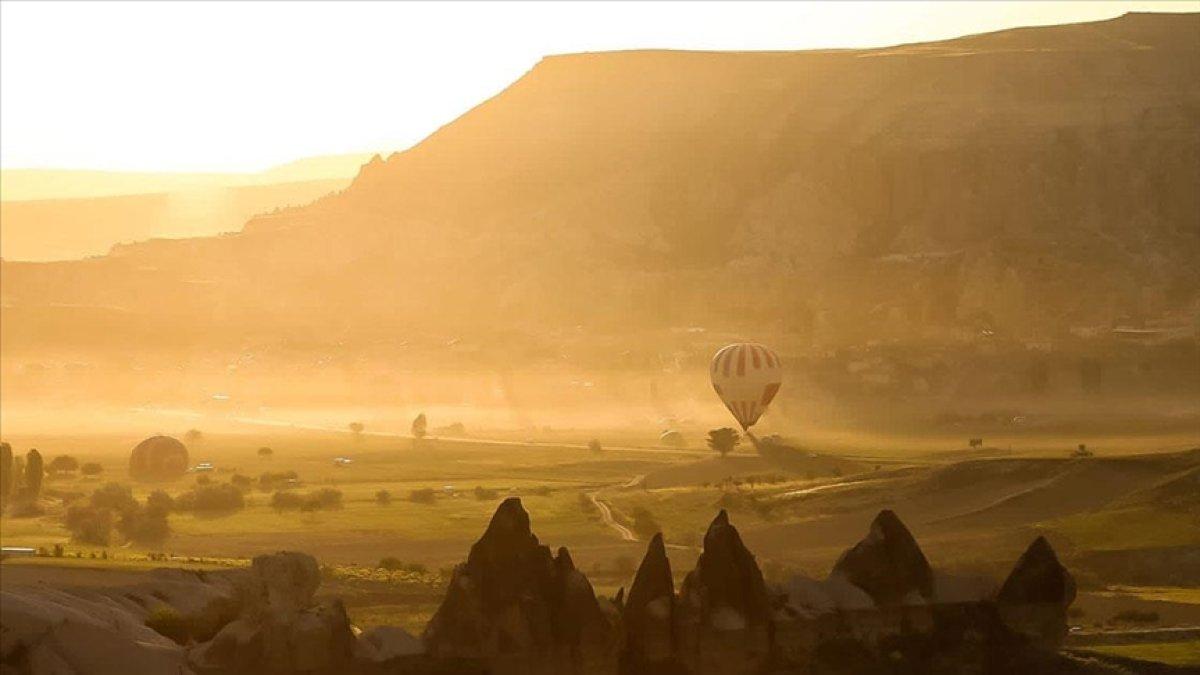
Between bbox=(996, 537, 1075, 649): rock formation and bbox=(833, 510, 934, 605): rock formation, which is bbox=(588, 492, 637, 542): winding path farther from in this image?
bbox=(996, 537, 1075, 649): rock formation

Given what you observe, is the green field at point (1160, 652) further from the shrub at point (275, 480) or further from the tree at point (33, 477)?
the shrub at point (275, 480)

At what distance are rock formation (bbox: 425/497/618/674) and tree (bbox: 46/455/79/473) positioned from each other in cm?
7234

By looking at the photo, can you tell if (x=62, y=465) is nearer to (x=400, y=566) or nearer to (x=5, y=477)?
(x=5, y=477)

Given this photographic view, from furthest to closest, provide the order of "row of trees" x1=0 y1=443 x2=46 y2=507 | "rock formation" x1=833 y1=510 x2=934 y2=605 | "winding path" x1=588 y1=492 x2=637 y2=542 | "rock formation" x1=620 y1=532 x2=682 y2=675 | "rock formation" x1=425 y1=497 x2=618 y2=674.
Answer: "row of trees" x1=0 y1=443 x2=46 y2=507, "winding path" x1=588 y1=492 x2=637 y2=542, "rock formation" x1=833 y1=510 x2=934 y2=605, "rock formation" x1=620 y1=532 x2=682 y2=675, "rock formation" x1=425 y1=497 x2=618 y2=674

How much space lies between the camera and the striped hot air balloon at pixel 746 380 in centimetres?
11825

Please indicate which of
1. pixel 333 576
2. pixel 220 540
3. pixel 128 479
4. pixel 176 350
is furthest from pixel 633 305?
pixel 333 576

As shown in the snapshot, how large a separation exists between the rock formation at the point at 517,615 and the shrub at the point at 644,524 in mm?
34219

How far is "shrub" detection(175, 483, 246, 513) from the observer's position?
85.1 metres

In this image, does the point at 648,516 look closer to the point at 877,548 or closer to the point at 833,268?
the point at 877,548

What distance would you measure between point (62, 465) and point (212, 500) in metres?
23.1

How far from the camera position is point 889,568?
38062 millimetres

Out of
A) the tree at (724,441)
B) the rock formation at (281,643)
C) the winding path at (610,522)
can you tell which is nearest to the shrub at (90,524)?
the winding path at (610,522)

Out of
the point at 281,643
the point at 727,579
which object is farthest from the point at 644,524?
the point at 281,643

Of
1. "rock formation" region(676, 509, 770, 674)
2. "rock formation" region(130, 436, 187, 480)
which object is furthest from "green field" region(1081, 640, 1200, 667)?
"rock formation" region(130, 436, 187, 480)
